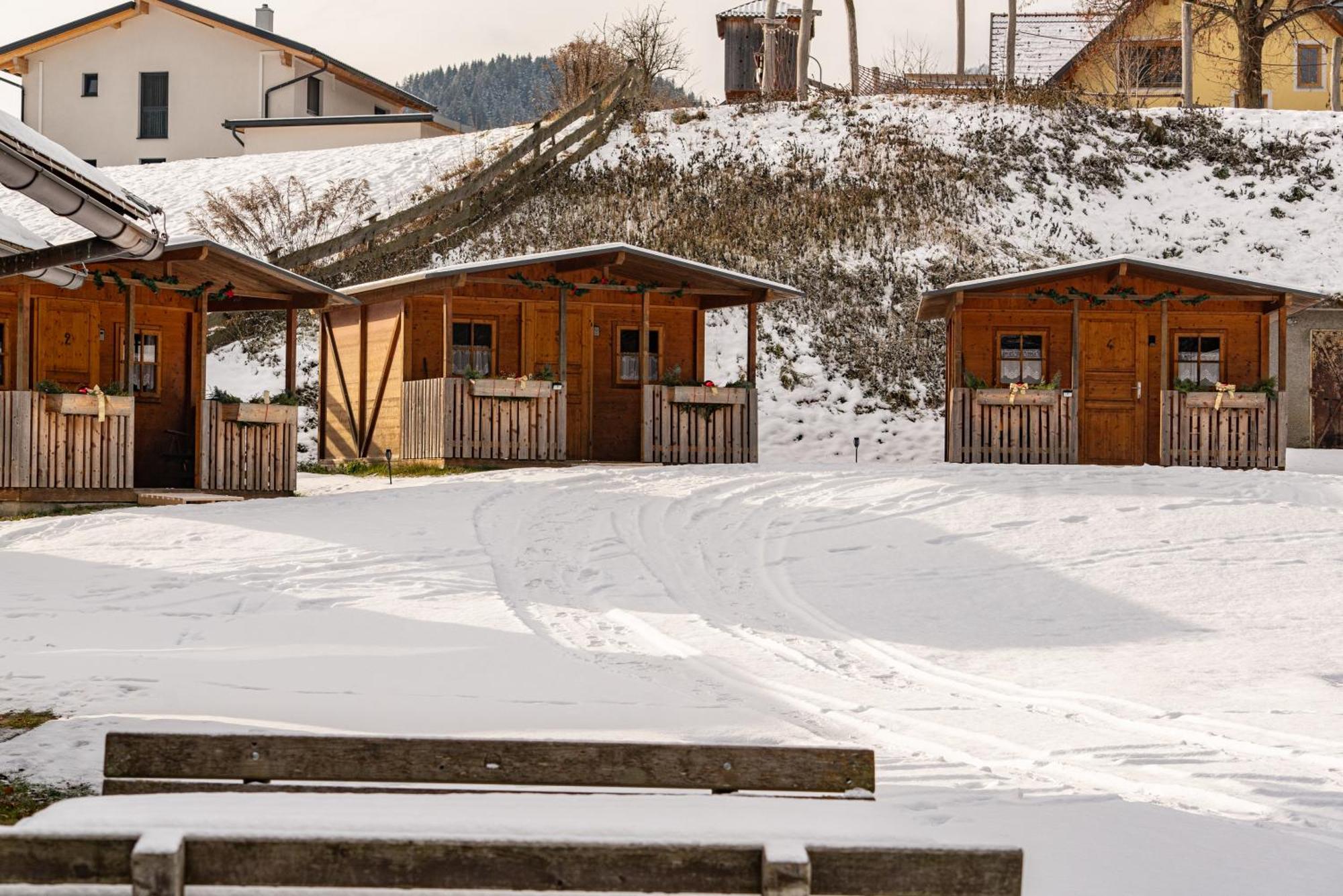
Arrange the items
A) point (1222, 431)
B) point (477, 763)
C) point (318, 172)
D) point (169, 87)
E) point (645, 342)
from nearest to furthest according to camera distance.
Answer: point (477, 763)
point (1222, 431)
point (645, 342)
point (318, 172)
point (169, 87)

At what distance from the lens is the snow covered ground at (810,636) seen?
621 centimetres

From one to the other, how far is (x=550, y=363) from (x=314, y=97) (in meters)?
26.9

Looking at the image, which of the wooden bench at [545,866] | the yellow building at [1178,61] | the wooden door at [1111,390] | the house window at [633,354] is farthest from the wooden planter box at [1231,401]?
the yellow building at [1178,61]

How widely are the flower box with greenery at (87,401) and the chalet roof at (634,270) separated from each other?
13.9ft

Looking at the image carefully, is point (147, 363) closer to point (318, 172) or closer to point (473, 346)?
point (473, 346)

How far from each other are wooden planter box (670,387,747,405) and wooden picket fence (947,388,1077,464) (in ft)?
9.80

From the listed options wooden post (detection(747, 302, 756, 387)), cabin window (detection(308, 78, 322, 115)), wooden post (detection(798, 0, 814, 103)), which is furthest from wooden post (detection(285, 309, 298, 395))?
cabin window (detection(308, 78, 322, 115))

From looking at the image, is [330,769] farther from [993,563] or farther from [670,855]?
[993,563]

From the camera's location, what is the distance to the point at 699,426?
21625mm

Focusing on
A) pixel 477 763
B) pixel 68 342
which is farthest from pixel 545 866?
pixel 68 342

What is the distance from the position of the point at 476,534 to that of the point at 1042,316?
10.3 meters

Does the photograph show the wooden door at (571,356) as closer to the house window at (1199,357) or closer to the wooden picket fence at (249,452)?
the wooden picket fence at (249,452)

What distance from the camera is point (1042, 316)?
2200 centimetres

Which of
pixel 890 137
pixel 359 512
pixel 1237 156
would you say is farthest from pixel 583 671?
pixel 1237 156
